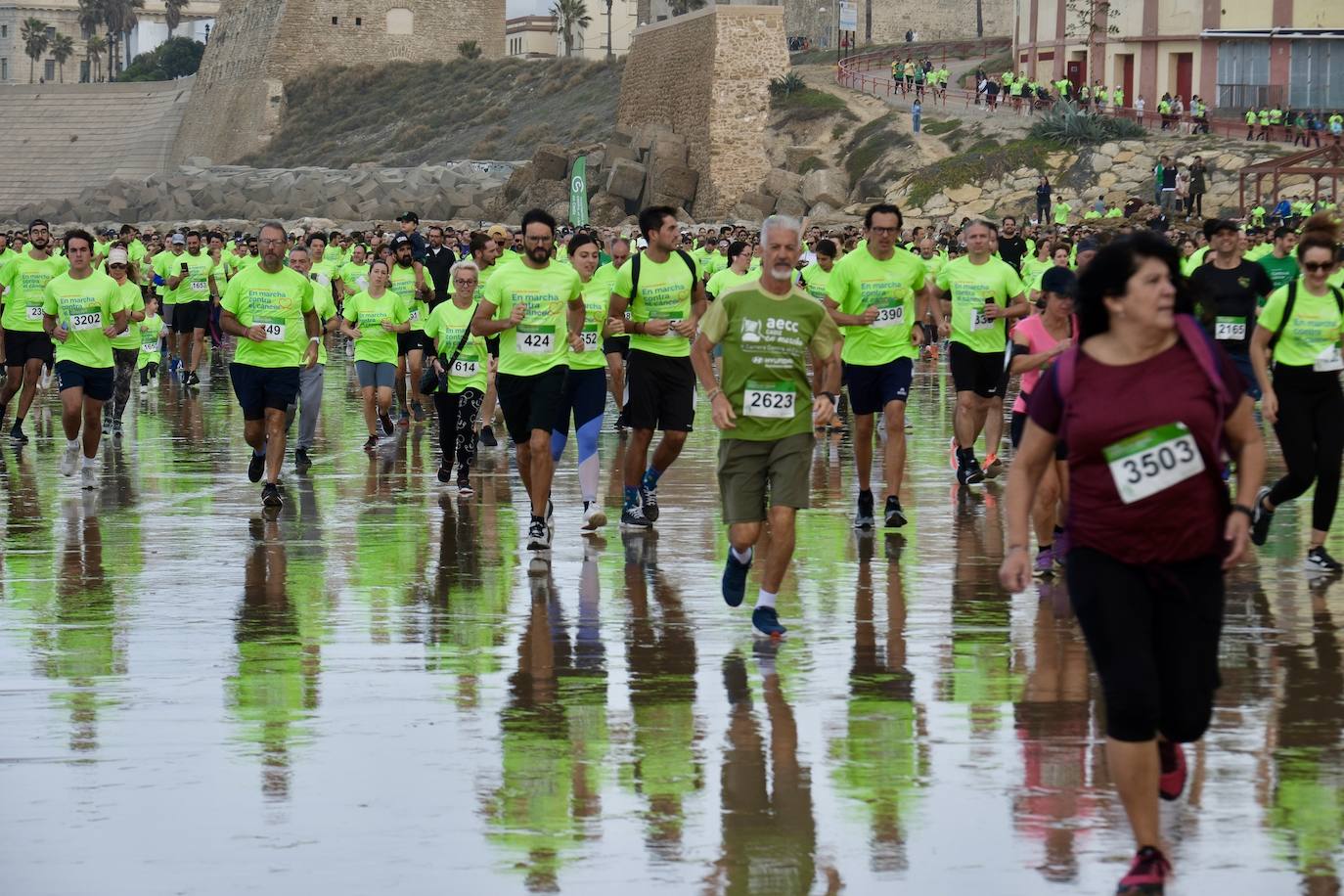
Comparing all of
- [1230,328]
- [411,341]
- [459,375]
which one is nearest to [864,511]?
[1230,328]

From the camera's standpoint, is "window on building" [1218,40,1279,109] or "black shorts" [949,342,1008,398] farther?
"window on building" [1218,40,1279,109]

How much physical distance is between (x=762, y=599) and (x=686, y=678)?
0.88 m

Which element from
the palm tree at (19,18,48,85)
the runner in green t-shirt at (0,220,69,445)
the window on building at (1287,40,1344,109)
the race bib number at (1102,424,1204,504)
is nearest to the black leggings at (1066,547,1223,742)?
the race bib number at (1102,424,1204,504)

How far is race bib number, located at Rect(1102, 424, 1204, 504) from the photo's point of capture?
17.3 ft

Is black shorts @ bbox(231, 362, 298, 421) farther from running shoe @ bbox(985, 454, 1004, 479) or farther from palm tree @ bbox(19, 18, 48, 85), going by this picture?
palm tree @ bbox(19, 18, 48, 85)

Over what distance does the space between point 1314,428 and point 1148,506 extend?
17.9 feet

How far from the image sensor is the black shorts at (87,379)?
14.7m

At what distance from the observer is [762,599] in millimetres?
8633

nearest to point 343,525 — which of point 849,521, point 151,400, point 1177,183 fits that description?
point 849,521

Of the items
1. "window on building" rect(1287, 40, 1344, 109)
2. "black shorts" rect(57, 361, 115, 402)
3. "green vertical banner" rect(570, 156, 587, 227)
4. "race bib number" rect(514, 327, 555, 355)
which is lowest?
"black shorts" rect(57, 361, 115, 402)

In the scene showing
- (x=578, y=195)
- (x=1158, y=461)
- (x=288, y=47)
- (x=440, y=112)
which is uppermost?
(x=288, y=47)

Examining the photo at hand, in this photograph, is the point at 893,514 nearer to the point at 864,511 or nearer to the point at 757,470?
the point at 864,511

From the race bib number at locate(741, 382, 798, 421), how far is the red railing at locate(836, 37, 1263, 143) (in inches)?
1895

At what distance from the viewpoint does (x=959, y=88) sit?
71938 millimetres
